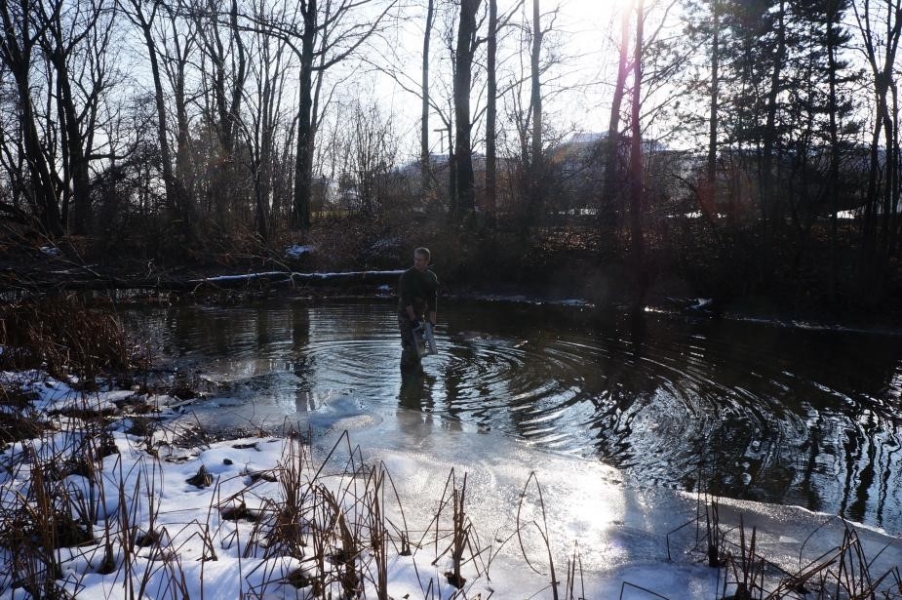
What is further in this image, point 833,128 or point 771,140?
point 771,140

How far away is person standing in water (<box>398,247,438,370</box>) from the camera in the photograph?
993 centimetres

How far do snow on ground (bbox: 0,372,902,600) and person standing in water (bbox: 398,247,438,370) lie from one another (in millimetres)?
2939

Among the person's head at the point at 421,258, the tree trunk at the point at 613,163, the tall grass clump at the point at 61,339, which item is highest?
the tree trunk at the point at 613,163

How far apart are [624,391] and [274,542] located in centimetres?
659

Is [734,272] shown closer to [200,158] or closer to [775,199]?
[775,199]

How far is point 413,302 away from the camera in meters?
10.1

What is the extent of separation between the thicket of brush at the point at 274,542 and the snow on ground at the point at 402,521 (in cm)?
2

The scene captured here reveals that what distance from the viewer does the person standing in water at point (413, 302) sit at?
993cm

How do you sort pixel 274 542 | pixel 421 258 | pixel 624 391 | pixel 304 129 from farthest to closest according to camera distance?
1. pixel 304 129
2. pixel 421 258
3. pixel 624 391
4. pixel 274 542

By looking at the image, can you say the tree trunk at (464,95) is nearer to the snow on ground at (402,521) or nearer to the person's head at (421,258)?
the person's head at (421,258)

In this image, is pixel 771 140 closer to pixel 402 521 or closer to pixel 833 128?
pixel 833 128

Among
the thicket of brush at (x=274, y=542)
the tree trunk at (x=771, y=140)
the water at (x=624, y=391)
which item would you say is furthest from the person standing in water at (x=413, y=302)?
the tree trunk at (x=771, y=140)

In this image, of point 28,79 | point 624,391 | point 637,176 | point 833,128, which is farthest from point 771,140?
point 28,79

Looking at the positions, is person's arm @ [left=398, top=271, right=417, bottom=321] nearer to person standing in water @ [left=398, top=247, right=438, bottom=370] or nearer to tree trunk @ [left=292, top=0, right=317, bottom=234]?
person standing in water @ [left=398, top=247, right=438, bottom=370]
